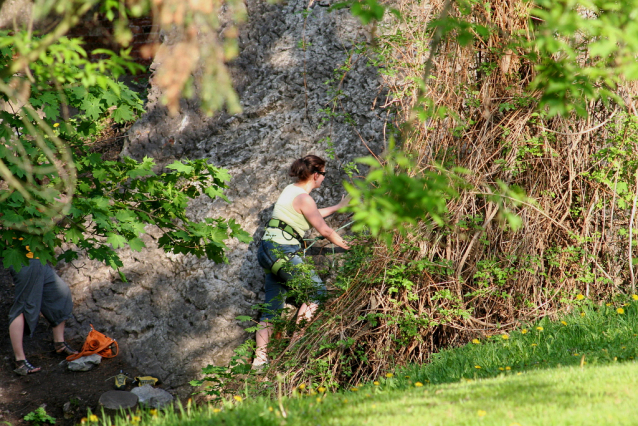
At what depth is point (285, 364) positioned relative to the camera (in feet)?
14.2

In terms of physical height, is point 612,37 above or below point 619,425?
above

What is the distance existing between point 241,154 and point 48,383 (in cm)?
317

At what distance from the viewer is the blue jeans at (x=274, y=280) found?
473 cm

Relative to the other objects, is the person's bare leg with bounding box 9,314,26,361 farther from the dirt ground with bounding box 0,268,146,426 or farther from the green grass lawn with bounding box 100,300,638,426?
the green grass lawn with bounding box 100,300,638,426

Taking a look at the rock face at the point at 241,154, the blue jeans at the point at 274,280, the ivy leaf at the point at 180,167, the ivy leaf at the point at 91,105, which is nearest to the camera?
the ivy leaf at the point at 91,105

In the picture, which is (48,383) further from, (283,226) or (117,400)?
(283,226)


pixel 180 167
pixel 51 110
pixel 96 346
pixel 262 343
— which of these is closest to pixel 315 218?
pixel 262 343

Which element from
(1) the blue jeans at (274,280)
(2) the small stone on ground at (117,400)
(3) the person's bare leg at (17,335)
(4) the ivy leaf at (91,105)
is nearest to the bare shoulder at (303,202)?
(1) the blue jeans at (274,280)

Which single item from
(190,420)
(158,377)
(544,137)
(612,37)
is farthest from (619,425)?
(158,377)

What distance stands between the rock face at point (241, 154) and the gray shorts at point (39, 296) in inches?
13.1

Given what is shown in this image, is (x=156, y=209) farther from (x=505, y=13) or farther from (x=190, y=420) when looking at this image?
(x=505, y=13)

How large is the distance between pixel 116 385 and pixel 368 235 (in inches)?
124

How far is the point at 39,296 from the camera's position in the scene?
18.9ft

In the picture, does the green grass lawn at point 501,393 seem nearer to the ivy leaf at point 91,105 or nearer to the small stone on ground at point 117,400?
the ivy leaf at point 91,105
